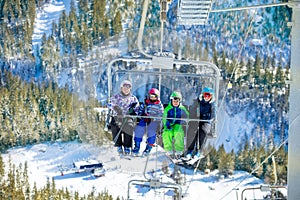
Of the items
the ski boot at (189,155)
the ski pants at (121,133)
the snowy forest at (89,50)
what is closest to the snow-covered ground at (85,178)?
the snowy forest at (89,50)

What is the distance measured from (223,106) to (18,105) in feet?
94.5

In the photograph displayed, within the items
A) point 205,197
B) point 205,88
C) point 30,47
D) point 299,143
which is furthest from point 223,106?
point 30,47

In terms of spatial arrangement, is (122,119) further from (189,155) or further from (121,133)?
(189,155)

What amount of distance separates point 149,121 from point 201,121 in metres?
0.26

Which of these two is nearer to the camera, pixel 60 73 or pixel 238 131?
pixel 238 131

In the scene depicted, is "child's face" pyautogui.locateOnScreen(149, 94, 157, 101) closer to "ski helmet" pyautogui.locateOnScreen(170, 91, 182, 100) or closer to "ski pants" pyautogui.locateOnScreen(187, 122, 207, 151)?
A: "ski helmet" pyautogui.locateOnScreen(170, 91, 182, 100)

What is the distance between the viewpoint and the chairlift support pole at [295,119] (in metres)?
1.95

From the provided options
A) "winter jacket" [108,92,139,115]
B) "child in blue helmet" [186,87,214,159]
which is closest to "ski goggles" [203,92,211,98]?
"child in blue helmet" [186,87,214,159]

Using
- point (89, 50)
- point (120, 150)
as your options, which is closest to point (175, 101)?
point (120, 150)

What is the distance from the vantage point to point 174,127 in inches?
114

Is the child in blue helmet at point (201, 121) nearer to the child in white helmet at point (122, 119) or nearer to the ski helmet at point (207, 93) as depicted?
the ski helmet at point (207, 93)

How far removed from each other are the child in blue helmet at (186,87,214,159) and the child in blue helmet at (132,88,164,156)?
0.57ft

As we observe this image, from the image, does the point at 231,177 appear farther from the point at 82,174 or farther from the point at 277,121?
the point at 82,174

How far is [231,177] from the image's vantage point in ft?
98.1
